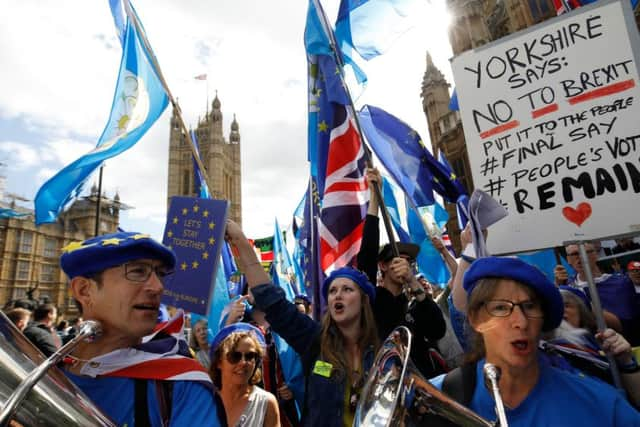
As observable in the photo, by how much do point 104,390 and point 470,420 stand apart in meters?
1.28

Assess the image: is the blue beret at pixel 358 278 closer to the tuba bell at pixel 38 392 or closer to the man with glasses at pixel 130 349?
the man with glasses at pixel 130 349

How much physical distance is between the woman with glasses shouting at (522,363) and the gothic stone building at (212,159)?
193 ft

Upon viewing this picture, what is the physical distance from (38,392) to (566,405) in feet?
5.28

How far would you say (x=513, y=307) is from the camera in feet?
4.99

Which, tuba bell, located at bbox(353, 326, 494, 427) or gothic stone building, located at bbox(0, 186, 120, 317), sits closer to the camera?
tuba bell, located at bbox(353, 326, 494, 427)

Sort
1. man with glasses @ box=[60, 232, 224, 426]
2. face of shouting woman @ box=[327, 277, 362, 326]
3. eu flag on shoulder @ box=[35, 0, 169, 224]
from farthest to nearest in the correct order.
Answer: eu flag on shoulder @ box=[35, 0, 169, 224] < face of shouting woman @ box=[327, 277, 362, 326] < man with glasses @ box=[60, 232, 224, 426]

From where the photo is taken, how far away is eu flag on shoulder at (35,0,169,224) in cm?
334

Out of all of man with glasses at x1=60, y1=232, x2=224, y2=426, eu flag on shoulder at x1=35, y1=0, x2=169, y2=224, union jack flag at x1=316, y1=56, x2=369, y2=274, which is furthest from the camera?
eu flag on shoulder at x1=35, y1=0, x2=169, y2=224

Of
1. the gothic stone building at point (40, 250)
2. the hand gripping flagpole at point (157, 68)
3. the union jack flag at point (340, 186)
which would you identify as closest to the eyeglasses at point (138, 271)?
the union jack flag at point (340, 186)

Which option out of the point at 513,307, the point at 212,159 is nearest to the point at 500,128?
the point at 513,307

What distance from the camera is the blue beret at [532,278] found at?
1531mm

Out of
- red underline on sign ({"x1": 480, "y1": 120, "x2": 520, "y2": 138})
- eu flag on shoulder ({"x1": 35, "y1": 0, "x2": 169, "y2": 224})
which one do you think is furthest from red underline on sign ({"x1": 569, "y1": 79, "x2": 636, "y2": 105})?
eu flag on shoulder ({"x1": 35, "y1": 0, "x2": 169, "y2": 224})

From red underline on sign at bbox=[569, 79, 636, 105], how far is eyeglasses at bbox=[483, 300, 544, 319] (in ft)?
5.21

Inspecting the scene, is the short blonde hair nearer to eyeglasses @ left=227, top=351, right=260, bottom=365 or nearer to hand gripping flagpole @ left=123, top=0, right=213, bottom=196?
eyeglasses @ left=227, top=351, right=260, bottom=365
